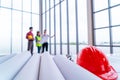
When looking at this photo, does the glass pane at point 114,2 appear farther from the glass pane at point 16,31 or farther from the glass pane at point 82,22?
the glass pane at point 16,31

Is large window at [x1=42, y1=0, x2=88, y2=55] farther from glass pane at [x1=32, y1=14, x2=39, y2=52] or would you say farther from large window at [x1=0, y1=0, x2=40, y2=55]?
large window at [x1=0, y1=0, x2=40, y2=55]

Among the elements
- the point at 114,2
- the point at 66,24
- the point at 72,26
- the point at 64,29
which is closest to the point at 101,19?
the point at 114,2

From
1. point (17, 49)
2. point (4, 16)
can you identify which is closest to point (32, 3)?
point (4, 16)

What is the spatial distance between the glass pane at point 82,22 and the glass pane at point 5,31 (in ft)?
15.3

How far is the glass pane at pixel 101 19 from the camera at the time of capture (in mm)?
5000

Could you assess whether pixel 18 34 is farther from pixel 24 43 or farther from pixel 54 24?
pixel 54 24

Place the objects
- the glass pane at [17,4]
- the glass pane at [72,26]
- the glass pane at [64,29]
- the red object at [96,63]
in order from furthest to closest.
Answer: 1. the glass pane at [17,4]
2. the glass pane at [64,29]
3. the glass pane at [72,26]
4. the red object at [96,63]

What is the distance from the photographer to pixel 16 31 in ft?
30.1

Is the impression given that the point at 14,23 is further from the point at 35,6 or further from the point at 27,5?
the point at 35,6

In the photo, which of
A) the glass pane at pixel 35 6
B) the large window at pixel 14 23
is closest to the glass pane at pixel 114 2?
the large window at pixel 14 23

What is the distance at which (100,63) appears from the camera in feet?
4.37

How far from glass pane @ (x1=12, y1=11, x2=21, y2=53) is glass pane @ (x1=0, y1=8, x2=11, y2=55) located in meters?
0.28

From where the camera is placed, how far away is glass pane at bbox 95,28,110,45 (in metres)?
4.96

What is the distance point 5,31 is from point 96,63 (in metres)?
8.24
